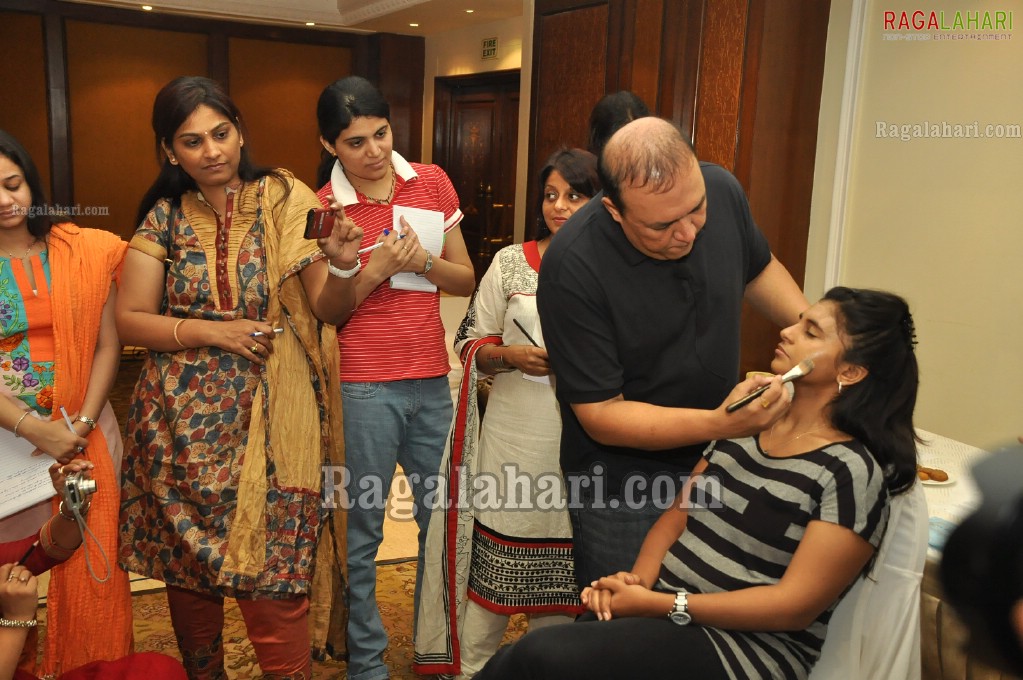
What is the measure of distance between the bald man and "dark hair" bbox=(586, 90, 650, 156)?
516 mm

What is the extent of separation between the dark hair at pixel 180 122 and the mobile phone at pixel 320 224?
182mm

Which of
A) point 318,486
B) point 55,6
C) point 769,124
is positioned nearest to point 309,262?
point 318,486

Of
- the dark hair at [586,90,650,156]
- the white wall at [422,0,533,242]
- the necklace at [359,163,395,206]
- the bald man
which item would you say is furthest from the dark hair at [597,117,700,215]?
the white wall at [422,0,533,242]

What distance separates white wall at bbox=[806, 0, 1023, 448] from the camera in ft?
8.93

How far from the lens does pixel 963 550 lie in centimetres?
72

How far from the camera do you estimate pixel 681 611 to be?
1450mm

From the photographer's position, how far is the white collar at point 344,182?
2.13 meters

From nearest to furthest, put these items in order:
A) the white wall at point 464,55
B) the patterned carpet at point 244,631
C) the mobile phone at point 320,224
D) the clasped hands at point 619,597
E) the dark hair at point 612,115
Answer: the clasped hands at point 619,597, the mobile phone at point 320,224, the dark hair at point 612,115, the patterned carpet at point 244,631, the white wall at point 464,55

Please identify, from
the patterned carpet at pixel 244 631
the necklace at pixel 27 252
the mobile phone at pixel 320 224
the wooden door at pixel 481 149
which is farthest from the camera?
the wooden door at pixel 481 149

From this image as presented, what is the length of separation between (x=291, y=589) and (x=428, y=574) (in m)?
0.42

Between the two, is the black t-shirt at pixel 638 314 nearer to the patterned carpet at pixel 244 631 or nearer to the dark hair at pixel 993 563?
the dark hair at pixel 993 563

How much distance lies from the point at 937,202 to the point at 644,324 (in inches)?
72.7

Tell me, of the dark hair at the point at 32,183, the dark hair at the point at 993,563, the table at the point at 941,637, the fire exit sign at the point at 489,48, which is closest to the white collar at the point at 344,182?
the dark hair at the point at 32,183

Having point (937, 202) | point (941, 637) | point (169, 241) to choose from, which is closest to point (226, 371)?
point (169, 241)
